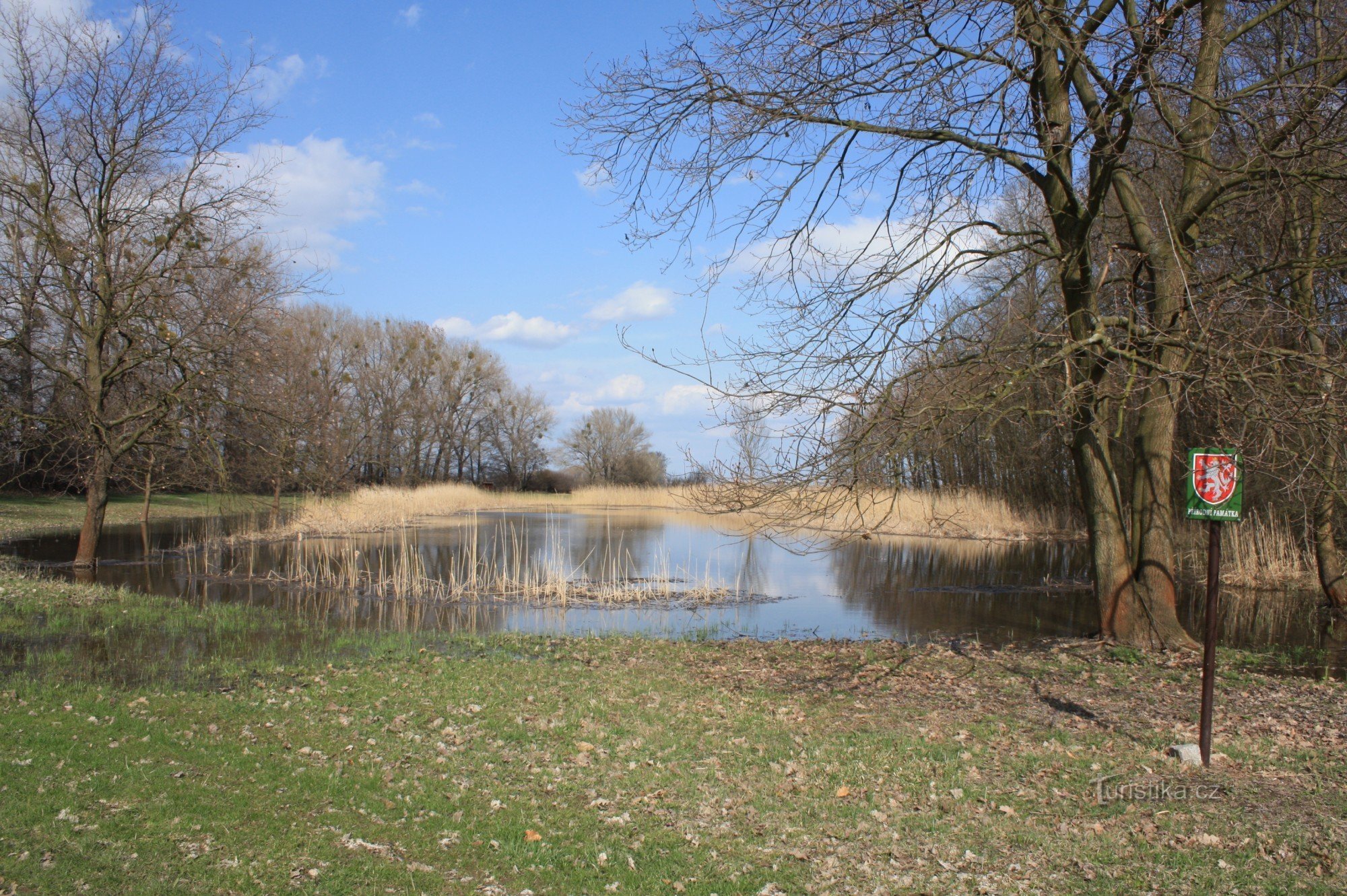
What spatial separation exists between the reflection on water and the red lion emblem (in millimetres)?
3453

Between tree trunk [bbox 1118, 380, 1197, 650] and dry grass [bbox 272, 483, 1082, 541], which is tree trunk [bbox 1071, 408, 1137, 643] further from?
dry grass [bbox 272, 483, 1082, 541]

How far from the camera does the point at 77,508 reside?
101 feet

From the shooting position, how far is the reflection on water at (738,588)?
13055mm

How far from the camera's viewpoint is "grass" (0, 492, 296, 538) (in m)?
24.9

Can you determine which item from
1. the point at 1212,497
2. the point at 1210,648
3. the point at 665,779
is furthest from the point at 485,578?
the point at 1212,497

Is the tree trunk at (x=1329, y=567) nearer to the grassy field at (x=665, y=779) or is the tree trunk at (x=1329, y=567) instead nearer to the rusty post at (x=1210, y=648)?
the grassy field at (x=665, y=779)

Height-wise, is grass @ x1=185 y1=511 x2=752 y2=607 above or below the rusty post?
below

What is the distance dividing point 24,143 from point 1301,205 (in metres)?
19.3

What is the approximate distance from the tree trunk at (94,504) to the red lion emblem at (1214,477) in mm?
16092

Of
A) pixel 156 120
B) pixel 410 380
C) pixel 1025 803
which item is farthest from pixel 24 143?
pixel 410 380

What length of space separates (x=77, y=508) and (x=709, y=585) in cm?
2648

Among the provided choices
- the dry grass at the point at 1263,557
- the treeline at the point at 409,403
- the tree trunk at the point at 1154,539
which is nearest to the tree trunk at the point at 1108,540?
the tree trunk at the point at 1154,539

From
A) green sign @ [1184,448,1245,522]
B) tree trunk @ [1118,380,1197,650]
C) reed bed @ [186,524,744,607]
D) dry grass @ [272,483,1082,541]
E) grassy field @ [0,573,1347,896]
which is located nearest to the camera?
grassy field @ [0,573,1347,896]

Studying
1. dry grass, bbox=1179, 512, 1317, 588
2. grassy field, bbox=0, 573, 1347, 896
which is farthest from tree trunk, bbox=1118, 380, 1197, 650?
dry grass, bbox=1179, 512, 1317, 588
